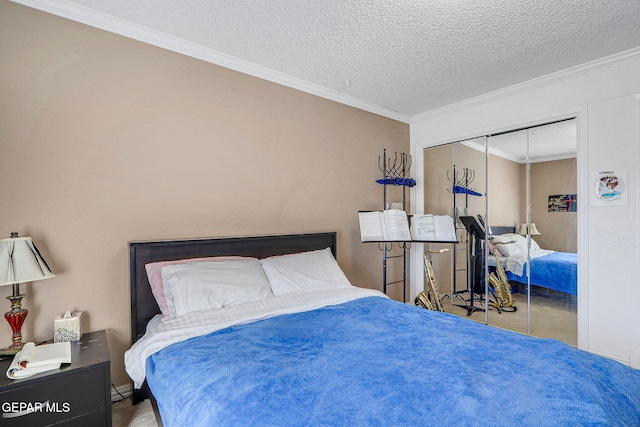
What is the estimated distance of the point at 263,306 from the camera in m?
2.24

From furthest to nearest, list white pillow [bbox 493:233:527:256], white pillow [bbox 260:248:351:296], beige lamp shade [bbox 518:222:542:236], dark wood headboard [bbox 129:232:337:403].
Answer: white pillow [bbox 493:233:527:256]
beige lamp shade [bbox 518:222:542:236]
white pillow [bbox 260:248:351:296]
dark wood headboard [bbox 129:232:337:403]

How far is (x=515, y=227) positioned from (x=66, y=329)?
13.0 feet

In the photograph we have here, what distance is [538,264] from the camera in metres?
3.32

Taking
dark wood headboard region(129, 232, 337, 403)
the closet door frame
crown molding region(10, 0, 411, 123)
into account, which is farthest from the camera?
the closet door frame

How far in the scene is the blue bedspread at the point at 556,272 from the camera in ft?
9.97

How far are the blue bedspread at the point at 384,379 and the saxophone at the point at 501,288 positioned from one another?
1995mm

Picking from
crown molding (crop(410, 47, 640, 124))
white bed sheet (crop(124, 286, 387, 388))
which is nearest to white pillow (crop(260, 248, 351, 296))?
white bed sheet (crop(124, 286, 387, 388))

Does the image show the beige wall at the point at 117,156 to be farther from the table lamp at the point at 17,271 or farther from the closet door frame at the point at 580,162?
the closet door frame at the point at 580,162

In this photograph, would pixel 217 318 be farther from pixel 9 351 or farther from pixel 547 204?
pixel 547 204

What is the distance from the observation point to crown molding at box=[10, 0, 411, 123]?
6.82 ft

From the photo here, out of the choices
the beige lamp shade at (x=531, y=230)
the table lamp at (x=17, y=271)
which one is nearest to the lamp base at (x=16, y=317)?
the table lamp at (x=17, y=271)

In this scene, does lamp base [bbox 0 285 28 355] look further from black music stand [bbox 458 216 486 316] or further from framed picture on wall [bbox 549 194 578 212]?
framed picture on wall [bbox 549 194 578 212]

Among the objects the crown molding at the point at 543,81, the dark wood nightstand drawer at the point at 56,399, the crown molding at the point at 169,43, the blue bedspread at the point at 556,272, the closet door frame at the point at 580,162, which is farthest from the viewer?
the blue bedspread at the point at 556,272

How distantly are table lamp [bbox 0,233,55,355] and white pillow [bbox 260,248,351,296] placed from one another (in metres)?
1.39
